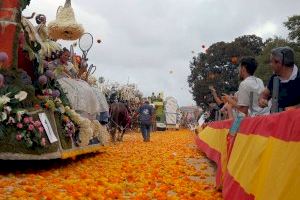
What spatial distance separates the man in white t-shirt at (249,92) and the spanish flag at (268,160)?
1.25 m

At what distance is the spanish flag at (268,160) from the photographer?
2.98 metres

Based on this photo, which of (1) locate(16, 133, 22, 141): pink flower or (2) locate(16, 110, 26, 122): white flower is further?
(2) locate(16, 110, 26, 122): white flower

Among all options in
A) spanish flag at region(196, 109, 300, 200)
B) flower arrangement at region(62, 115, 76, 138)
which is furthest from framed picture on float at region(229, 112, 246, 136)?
flower arrangement at region(62, 115, 76, 138)

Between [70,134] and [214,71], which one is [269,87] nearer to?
[70,134]

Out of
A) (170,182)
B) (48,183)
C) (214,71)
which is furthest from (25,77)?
(214,71)

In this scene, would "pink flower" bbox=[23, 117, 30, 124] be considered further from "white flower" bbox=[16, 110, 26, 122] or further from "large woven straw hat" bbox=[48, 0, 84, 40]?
"large woven straw hat" bbox=[48, 0, 84, 40]

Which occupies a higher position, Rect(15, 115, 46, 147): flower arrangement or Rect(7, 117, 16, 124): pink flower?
Rect(7, 117, 16, 124): pink flower

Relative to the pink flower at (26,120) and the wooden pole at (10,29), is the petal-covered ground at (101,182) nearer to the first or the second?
the pink flower at (26,120)

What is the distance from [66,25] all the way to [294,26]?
4864cm

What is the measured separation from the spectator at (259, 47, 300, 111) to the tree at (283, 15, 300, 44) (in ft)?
168

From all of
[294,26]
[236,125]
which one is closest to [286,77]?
[236,125]

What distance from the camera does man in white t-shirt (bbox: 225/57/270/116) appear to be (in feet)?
22.3

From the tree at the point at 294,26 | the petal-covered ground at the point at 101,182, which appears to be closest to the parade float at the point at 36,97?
the petal-covered ground at the point at 101,182

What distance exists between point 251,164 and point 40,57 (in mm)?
5863
